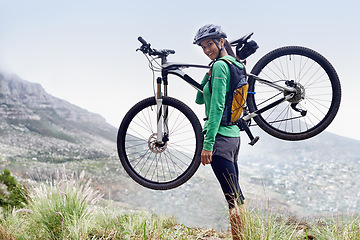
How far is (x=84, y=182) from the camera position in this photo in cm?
520

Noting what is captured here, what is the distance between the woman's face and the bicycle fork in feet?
2.45

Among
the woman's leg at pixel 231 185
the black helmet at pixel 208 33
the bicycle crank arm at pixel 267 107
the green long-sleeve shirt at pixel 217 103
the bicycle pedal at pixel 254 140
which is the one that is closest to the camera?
the green long-sleeve shirt at pixel 217 103

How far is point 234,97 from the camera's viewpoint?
12.9 feet

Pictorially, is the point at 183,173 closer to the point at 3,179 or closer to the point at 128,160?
the point at 128,160

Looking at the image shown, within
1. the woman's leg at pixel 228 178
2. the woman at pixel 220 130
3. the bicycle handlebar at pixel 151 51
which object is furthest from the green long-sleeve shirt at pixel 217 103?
the bicycle handlebar at pixel 151 51

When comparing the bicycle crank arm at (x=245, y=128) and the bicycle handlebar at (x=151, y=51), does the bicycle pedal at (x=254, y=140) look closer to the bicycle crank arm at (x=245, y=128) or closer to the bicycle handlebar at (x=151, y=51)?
the bicycle crank arm at (x=245, y=128)

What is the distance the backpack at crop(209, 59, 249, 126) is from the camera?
3.89m

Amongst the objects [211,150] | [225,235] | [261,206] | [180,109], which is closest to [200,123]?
[180,109]

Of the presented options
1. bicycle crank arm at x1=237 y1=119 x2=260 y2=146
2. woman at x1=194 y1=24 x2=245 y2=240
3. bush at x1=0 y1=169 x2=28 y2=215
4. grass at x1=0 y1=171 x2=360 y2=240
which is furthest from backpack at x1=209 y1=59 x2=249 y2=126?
bush at x1=0 y1=169 x2=28 y2=215

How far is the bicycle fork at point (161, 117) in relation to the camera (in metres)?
4.41

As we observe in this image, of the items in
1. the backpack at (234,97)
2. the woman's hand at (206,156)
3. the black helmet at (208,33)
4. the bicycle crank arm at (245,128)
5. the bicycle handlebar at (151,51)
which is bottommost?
the woman's hand at (206,156)

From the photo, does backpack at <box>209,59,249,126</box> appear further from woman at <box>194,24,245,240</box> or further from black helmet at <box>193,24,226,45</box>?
black helmet at <box>193,24,226,45</box>

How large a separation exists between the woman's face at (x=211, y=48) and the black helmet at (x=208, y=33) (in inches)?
2.5

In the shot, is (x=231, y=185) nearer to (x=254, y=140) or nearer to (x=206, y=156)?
(x=206, y=156)
